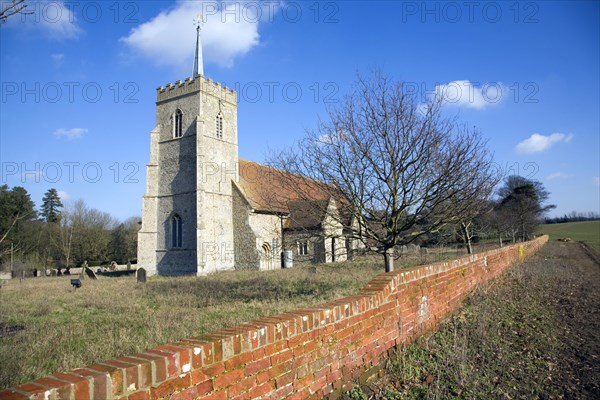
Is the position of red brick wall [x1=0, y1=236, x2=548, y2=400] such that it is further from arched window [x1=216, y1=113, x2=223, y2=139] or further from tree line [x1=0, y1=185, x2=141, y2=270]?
tree line [x1=0, y1=185, x2=141, y2=270]

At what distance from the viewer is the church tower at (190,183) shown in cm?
2827

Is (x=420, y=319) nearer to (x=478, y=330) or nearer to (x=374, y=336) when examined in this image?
(x=478, y=330)

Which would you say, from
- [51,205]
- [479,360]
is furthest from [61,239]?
[479,360]

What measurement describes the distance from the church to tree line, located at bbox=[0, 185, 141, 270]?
1687 centimetres

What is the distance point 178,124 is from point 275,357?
99.1 feet

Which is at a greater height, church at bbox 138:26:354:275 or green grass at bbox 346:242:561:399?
church at bbox 138:26:354:275

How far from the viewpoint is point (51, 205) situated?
192 ft

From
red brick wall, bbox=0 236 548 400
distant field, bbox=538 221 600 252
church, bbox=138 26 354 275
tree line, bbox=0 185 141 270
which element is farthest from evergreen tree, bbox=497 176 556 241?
tree line, bbox=0 185 141 270

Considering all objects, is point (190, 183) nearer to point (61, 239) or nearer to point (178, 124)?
point (178, 124)

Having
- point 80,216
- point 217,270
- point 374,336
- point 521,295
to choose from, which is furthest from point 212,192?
point 80,216

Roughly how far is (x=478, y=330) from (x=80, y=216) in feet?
182

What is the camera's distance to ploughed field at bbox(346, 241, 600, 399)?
4312mm

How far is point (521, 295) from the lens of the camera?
381 inches

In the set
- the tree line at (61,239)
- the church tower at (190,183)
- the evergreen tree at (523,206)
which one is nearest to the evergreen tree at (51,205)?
the tree line at (61,239)
